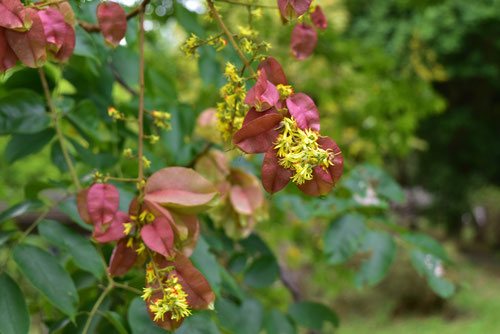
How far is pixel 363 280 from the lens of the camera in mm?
1136

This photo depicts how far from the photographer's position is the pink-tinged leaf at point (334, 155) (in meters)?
0.46

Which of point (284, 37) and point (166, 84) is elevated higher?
point (166, 84)

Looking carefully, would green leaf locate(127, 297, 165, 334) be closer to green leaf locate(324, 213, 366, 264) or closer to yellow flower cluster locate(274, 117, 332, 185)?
yellow flower cluster locate(274, 117, 332, 185)

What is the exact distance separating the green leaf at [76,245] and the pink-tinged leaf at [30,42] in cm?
26

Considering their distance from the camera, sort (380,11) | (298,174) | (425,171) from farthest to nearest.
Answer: (425,171) → (380,11) → (298,174)

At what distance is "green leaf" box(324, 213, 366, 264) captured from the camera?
3.61 ft

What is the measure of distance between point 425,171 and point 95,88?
7528 mm

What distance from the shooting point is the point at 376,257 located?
1.14m

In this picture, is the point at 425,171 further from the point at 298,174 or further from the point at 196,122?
the point at 298,174

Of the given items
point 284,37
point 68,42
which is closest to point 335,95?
point 284,37

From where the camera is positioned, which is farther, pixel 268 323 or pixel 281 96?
pixel 268 323

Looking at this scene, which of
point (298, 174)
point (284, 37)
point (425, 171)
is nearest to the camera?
point (298, 174)

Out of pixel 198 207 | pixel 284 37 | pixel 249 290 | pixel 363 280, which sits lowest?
pixel 284 37

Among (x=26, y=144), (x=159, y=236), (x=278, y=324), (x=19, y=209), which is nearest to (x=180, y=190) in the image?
(x=159, y=236)
